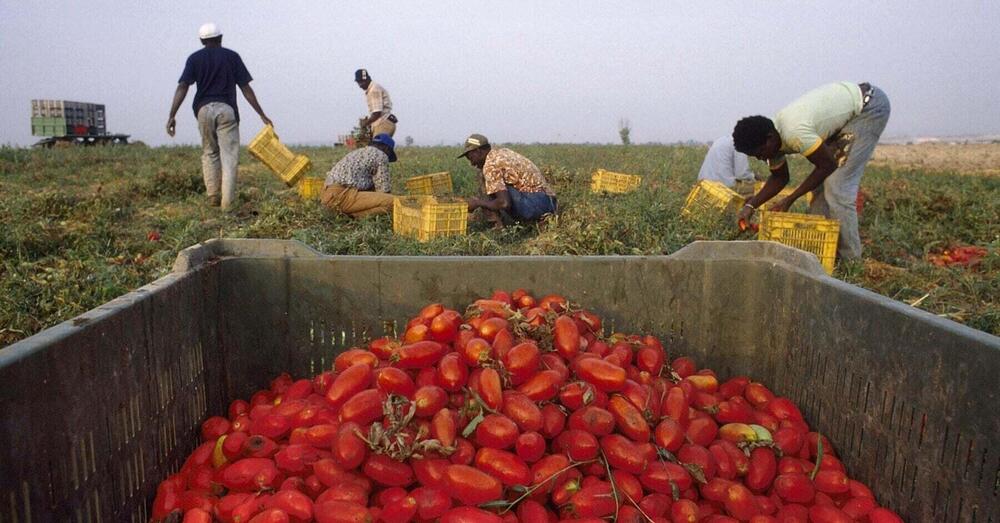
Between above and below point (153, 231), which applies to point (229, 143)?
above

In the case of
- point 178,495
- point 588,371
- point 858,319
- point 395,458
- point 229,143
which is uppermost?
point 229,143

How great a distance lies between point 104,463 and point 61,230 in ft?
18.4

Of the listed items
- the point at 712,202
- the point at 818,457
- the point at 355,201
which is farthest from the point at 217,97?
the point at 818,457

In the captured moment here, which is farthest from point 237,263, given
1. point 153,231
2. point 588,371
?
point 153,231

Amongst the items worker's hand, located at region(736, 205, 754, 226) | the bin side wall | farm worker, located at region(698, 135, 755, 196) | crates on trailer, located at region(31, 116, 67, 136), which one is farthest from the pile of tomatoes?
crates on trailer, located at region(31, 116, 67, 136)

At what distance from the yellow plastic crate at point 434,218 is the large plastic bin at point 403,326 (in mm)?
3032

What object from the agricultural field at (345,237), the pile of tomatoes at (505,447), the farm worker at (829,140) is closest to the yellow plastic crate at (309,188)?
the agricultural field at (345,237)

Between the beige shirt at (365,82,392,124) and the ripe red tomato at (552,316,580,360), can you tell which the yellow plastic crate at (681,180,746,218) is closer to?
the ripe red tomato at (552,316,580,360)

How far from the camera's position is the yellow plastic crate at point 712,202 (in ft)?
21.5

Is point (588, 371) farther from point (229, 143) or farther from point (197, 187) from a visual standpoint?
point (197, 187)

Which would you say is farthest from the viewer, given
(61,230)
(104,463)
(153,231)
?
(153,231)

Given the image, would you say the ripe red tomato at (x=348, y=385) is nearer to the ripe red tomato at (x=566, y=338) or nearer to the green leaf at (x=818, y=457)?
the ripe red tomato at (x=566, y=338)

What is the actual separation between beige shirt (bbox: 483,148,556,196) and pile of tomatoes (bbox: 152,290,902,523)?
15.2 ft

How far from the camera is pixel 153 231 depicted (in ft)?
22.5
